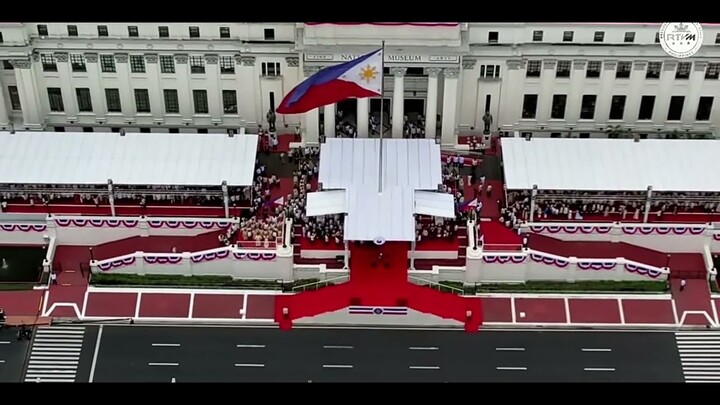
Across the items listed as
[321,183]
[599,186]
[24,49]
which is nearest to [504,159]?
[599,186]

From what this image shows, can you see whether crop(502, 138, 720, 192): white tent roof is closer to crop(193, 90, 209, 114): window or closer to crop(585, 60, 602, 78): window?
crop(585, 60, 602, 78): window

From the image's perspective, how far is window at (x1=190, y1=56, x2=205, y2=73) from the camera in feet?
428

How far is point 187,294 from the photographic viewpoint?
394 ft

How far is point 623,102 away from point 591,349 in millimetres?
29643

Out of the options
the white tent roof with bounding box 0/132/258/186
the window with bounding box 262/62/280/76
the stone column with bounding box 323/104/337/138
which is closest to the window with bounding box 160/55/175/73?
the white tent roof with bounding box 0/132/258/186

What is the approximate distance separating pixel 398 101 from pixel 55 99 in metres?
35.8

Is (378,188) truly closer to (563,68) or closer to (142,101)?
(563,68)

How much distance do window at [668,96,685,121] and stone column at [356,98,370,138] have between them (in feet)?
103

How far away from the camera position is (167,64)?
429 feet

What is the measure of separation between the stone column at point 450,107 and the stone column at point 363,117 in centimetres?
776

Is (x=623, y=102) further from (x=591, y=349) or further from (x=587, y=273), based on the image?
(x=591, y=349)

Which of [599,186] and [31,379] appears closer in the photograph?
[31,379]

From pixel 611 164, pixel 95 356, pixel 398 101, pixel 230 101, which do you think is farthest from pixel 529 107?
pixel 95 356

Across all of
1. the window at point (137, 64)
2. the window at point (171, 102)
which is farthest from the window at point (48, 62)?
the window at point (171, 102)
